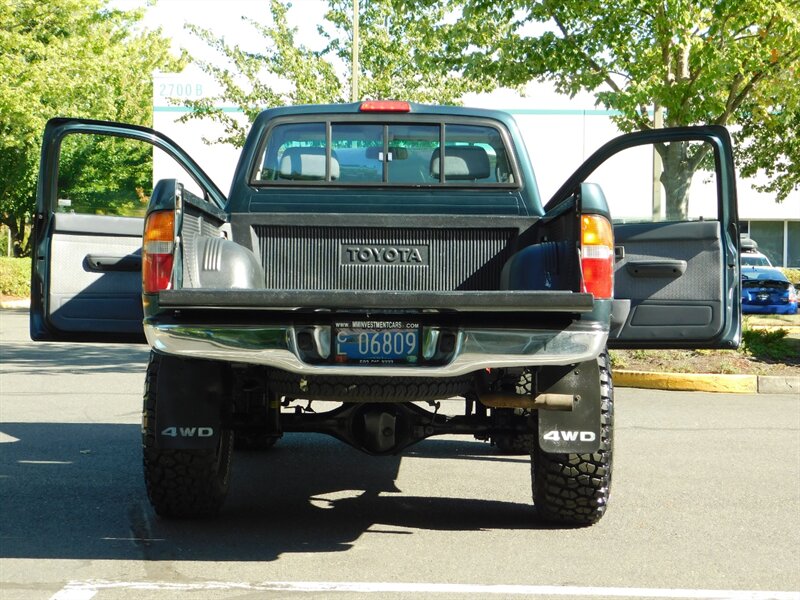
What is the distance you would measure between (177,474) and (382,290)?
1358 millimetres

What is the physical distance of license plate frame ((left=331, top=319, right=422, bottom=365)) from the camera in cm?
486

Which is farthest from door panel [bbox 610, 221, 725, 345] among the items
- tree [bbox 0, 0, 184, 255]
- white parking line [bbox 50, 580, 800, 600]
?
tree [bbox 0, 0, 184, 255]

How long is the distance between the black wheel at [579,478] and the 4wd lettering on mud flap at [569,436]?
113 millimetres

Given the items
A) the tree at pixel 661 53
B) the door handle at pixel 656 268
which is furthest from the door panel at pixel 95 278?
the tree at pixel 661 53

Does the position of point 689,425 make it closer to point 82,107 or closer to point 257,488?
point 257,488

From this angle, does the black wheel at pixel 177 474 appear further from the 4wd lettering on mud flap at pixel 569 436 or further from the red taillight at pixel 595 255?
the red taillight at pixel 595 255

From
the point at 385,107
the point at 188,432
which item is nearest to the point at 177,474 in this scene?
the point at 188,432

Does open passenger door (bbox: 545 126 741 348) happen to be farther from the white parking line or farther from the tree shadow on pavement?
the white parking line

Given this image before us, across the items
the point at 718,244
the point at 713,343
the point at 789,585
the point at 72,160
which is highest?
the point at 72,160

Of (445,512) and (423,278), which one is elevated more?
(423,278)

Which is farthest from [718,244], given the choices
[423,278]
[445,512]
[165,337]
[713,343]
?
[165,337]

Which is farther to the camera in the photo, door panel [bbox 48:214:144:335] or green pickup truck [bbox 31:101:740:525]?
door panel [bbox 48:214:144:335]

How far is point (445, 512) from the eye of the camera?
5.96 metres

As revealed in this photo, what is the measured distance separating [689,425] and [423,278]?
3.92m
